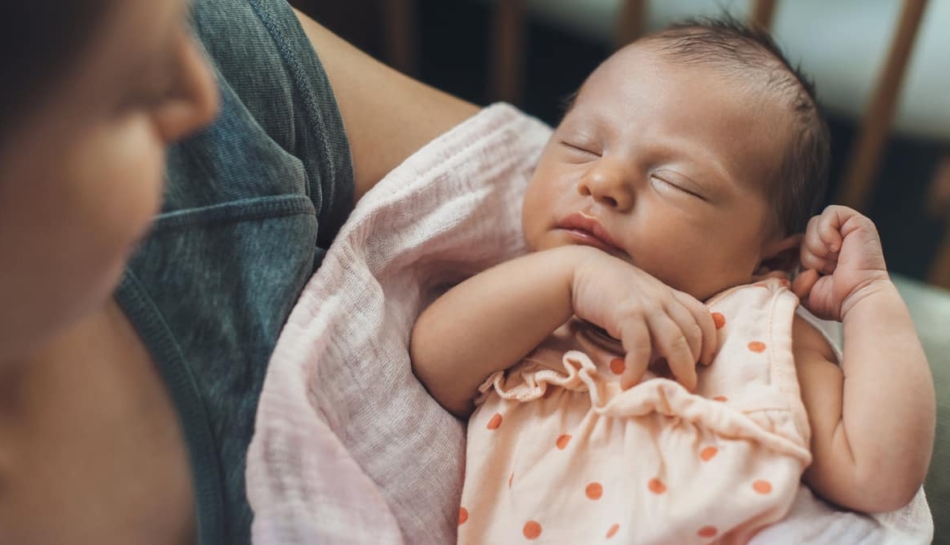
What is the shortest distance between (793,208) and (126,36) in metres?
0.66

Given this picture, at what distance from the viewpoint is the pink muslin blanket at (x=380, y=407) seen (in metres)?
0.58

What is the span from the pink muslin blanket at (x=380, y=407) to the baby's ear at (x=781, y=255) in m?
0.25

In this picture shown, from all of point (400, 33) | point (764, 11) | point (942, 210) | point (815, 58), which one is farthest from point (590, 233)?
point (942, 210)

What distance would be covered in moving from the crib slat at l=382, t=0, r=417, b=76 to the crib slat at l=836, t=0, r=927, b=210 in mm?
880

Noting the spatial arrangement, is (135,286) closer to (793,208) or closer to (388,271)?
(388,271)

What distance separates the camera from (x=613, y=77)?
833 millimetres

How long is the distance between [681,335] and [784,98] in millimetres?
286

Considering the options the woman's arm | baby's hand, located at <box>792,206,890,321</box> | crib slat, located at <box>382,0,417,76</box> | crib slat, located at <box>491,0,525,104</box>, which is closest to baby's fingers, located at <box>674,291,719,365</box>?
baby's hand, located at <box>792,206,890,321</box>

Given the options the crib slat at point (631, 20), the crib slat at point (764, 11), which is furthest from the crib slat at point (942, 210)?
the crib slat at point (631, 20)

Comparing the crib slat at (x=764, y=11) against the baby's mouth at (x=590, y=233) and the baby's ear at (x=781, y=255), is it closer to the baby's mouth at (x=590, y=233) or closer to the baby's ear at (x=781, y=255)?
the baby's ear at (x=781, y=255)

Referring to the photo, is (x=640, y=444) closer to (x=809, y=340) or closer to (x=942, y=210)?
(x=809, y=340)

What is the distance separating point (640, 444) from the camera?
645 millimetres

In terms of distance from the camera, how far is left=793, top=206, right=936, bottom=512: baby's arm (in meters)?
0.60

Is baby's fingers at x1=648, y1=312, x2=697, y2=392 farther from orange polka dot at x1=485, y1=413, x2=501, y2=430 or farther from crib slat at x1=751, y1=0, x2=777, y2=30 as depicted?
crib slat at x1=751, y1=0, x2=777, y2=30
